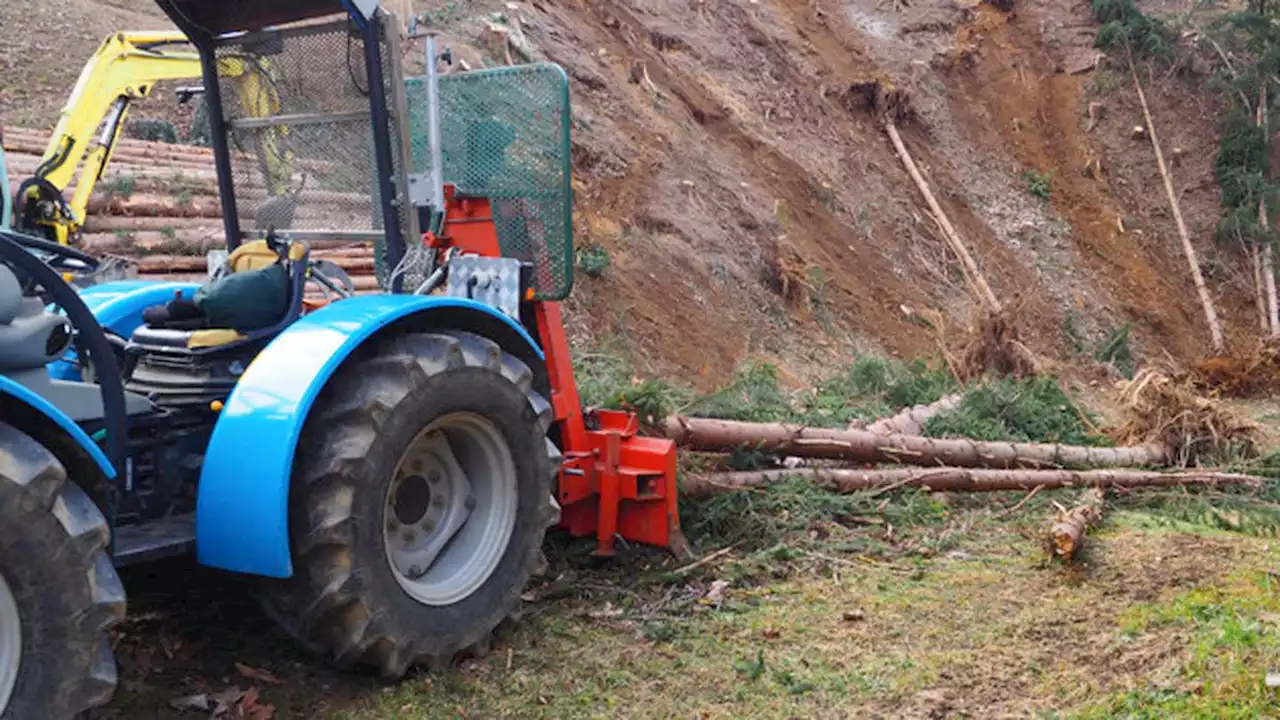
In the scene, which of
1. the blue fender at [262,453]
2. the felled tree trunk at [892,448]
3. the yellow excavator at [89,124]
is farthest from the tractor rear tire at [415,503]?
the yellow excavator at [89,124]

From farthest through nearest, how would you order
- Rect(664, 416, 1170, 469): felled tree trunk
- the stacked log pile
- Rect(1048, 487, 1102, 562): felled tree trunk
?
the stacked log pile → Rect(664, 416, 1170, 469): felled tree trunk → Rect(1048, 487, 1102, 562): felled tree trunk

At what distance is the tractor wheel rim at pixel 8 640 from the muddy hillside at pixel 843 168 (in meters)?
8.53

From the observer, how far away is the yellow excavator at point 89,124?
9.21 metres

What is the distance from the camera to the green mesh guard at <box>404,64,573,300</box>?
17.3ft

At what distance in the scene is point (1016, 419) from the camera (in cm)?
864

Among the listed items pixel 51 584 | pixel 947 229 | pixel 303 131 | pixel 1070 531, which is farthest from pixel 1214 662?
pixel 947 229

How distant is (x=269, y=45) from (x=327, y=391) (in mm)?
1552

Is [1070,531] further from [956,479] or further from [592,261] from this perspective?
[592,261]

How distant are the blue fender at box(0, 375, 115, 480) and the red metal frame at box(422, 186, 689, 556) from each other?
2048 mm

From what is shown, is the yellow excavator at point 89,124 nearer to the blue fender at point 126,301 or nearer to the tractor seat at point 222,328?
the blue fender at point 126,301

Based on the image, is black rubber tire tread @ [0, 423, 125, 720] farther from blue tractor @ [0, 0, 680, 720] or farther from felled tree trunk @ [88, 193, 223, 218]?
felled tree trunk @ [88, 193, 223, 218]

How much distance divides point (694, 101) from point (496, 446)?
1289 centimetres

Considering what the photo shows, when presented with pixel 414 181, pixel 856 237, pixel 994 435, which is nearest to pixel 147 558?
pixel 414 181

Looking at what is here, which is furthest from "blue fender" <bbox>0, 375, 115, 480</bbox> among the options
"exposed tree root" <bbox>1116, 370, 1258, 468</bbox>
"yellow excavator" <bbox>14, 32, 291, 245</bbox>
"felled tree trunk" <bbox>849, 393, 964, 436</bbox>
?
"exposed tree root" <bbox>1116, 370, 1258, 468</bbox>
